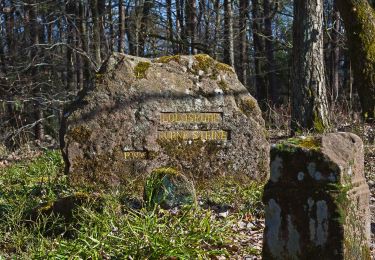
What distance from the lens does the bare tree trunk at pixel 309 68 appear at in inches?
367

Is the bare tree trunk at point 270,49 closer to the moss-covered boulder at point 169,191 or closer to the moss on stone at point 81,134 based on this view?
the moss on stone at point 81,134

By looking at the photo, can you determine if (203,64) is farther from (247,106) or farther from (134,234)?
(134,234)

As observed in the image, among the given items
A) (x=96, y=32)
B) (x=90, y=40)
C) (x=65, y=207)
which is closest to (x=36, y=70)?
(x=90, y=40)

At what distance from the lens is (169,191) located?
5.04 meters

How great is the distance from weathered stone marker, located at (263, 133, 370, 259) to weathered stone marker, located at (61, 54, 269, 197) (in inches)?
139

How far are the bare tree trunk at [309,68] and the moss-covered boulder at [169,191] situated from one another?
4657mm

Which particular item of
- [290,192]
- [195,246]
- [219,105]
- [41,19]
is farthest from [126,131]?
[41,19]

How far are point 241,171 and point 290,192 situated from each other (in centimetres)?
391

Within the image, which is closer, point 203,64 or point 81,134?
point 81,134

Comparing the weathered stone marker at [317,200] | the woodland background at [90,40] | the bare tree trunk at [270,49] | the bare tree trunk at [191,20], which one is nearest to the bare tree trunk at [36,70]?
the woodland background at [90,40]

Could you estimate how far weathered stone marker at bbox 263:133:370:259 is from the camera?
2.88 m

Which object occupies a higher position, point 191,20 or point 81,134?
point 191,20

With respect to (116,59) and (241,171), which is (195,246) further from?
A: (116,59)

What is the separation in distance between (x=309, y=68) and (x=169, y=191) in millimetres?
5215
